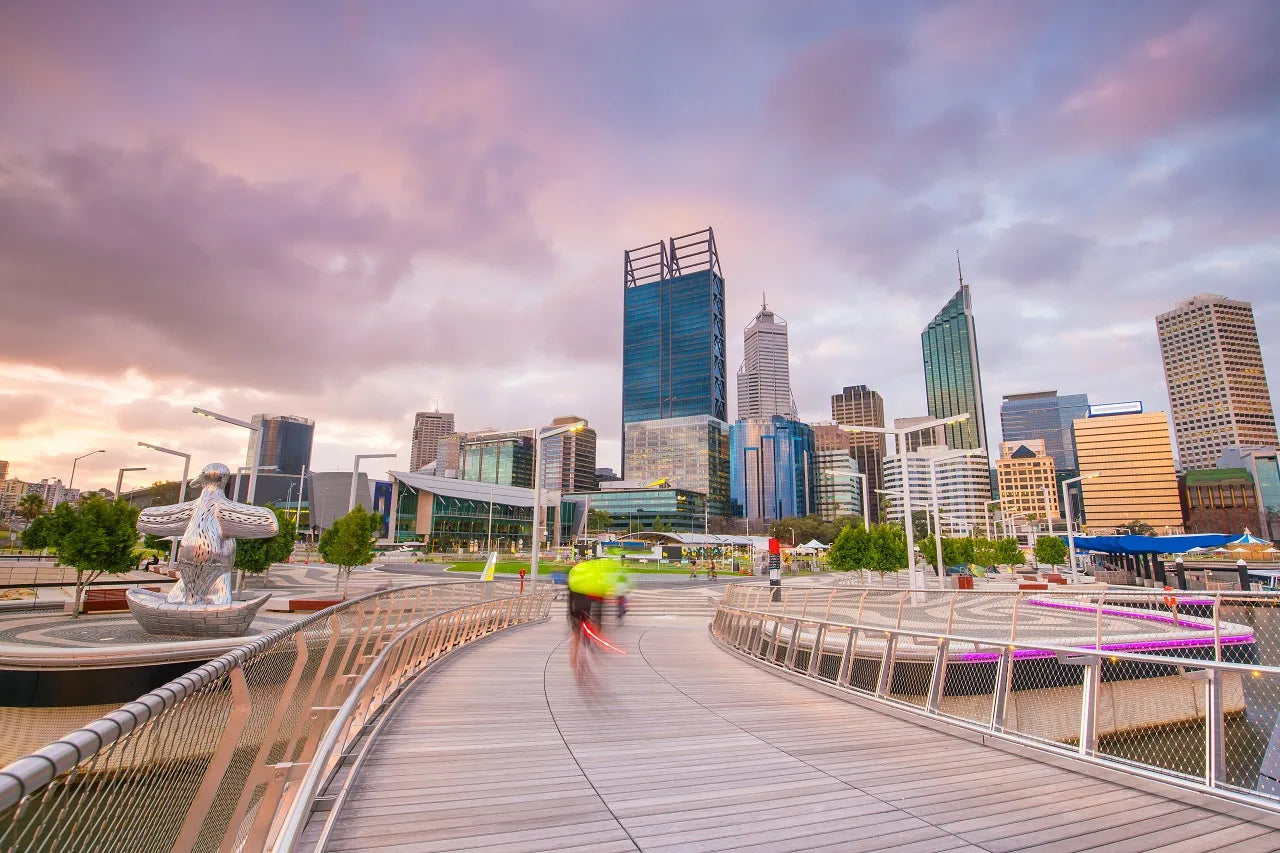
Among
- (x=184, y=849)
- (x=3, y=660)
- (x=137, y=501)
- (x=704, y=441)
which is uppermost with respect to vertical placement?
Result: (x=704, y=441)

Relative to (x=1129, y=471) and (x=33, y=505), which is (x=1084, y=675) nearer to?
(x=33, y=505)

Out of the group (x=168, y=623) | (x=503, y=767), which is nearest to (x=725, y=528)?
(x=168, y=623)

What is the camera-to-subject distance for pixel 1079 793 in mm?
5219

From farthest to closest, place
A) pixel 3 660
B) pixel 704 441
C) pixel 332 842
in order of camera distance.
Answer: pixel 704 441 → pixel 3 660 → pixel 332 842

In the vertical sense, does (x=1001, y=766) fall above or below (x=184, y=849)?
below

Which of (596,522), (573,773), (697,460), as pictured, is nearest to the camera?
(573,773)

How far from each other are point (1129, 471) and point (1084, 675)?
708ft

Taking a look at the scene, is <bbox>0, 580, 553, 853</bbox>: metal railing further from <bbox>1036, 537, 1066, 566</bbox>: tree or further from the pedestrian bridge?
<bbox>1036, 537, 1066, 566</bbox>: tree

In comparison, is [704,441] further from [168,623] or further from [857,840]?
[857,840]

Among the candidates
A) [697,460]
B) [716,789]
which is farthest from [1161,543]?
[697,460]

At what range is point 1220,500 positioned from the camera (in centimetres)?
15675

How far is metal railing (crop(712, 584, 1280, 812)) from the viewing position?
602cm

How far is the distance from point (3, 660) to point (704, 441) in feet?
592

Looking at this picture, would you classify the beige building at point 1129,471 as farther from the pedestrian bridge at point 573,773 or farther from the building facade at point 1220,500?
the pedestrian bridge at point 573,773
